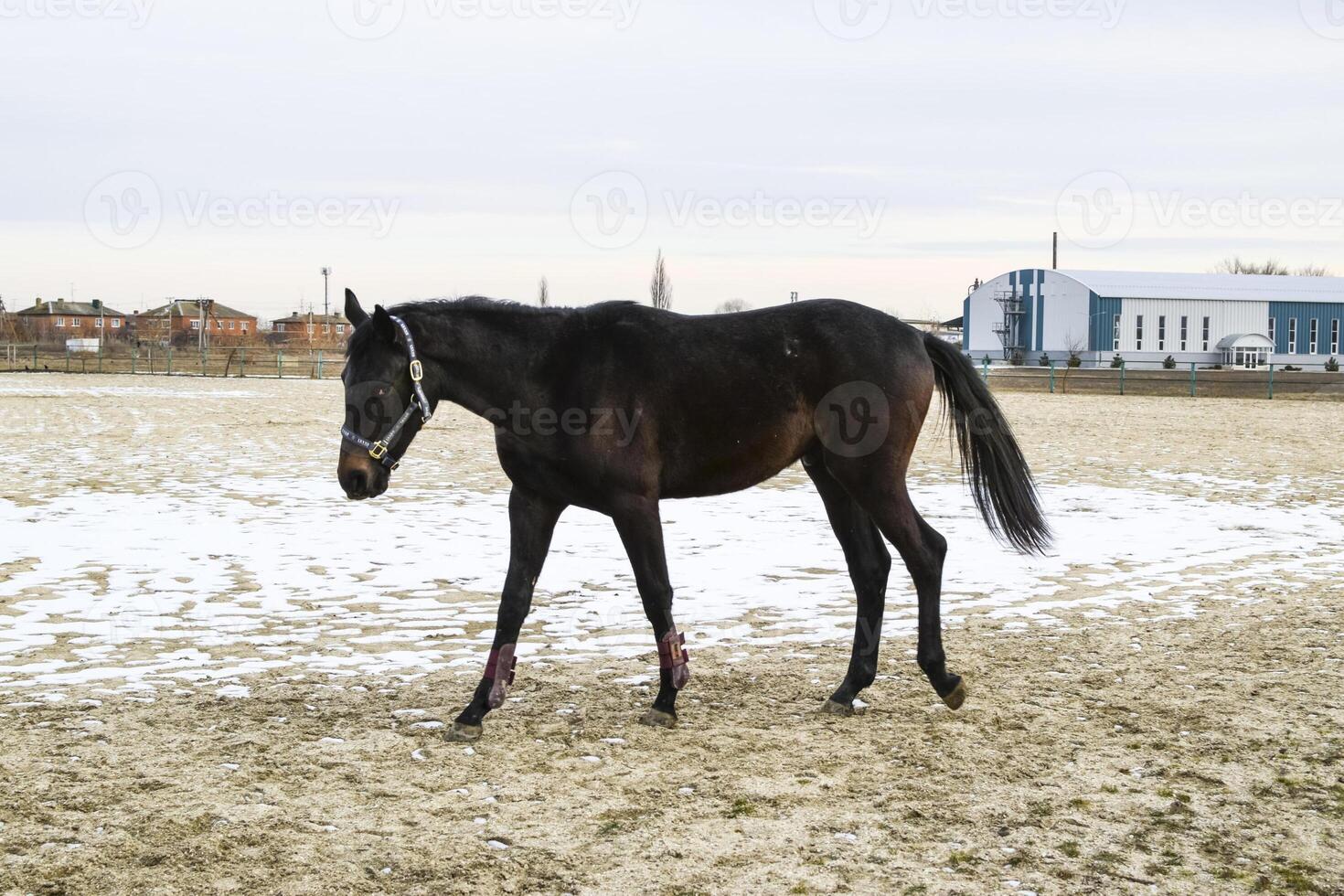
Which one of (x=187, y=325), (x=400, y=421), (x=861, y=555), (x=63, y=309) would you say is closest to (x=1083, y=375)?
(x=861, y=555)

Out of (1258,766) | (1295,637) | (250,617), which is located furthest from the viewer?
(250,617)

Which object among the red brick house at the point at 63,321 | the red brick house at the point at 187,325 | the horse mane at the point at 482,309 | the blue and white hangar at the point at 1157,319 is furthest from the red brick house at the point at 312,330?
the horse mane at the point at 482,309

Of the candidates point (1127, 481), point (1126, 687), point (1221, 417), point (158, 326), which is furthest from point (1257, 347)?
point (158, 326)

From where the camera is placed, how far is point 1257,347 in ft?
179

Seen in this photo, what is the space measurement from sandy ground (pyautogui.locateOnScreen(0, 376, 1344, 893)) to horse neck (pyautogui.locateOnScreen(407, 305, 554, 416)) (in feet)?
4.30

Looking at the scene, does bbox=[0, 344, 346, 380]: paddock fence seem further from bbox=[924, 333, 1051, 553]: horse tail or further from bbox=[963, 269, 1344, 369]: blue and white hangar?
bbox=[924, 333, 1051, 553]: horse tail

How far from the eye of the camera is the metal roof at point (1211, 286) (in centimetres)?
5534

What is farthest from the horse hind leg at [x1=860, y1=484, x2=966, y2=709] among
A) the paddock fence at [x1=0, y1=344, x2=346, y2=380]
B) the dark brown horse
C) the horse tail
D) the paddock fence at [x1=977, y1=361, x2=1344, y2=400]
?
the paddock fence at [x1=0, y1=344, x2=346, y2=380]

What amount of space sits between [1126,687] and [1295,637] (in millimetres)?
1487

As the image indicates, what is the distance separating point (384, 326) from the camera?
4250 mm

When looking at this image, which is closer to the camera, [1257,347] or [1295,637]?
[1295,637]

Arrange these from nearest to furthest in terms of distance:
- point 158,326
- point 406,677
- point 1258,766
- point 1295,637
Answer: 1. point 1258,766
2. point 406,677
3. point 1295,637
4. point 158,326

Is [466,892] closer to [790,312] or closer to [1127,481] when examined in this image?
[790,312]

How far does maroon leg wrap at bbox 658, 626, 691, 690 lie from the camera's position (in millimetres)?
4504
